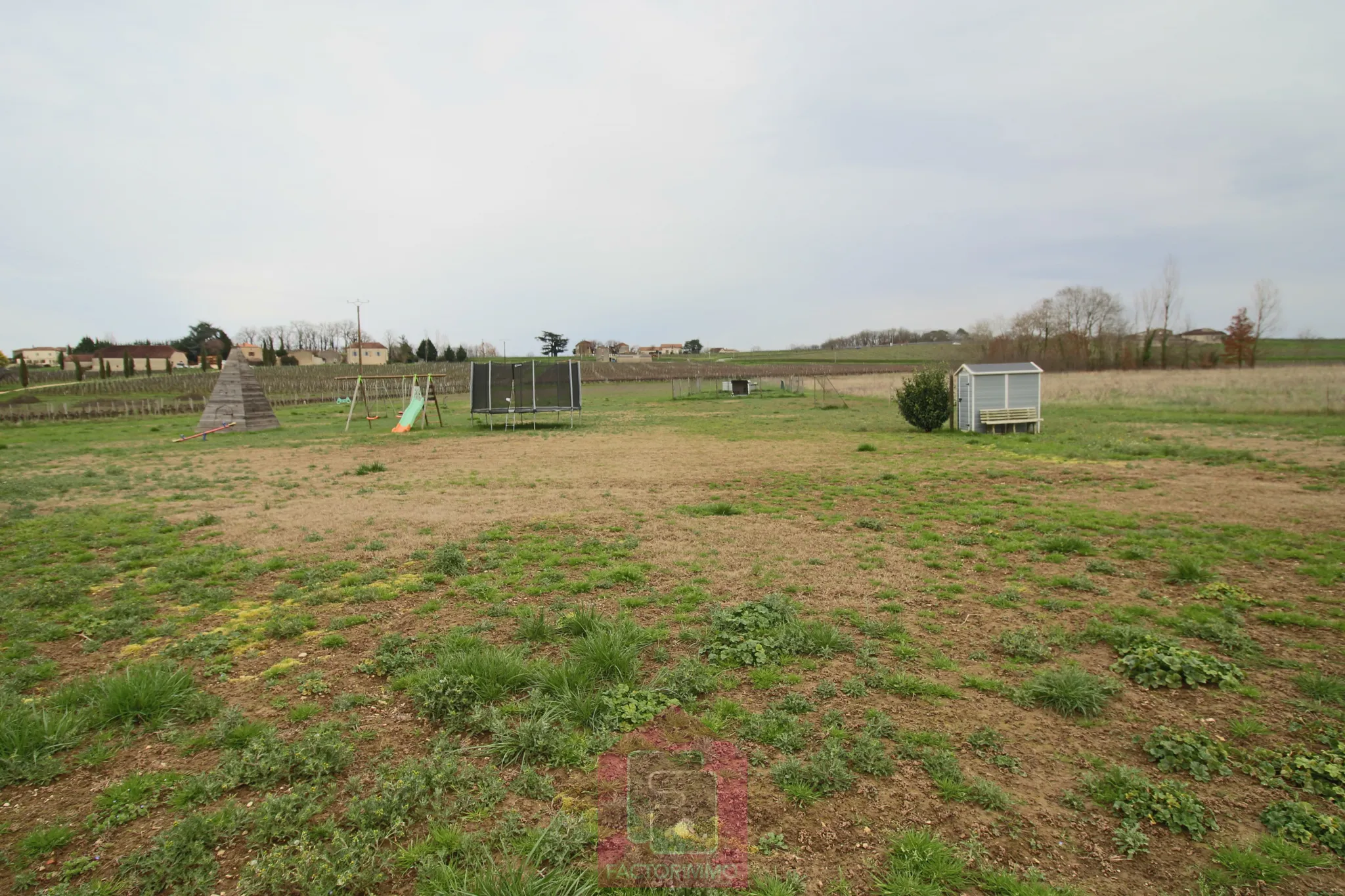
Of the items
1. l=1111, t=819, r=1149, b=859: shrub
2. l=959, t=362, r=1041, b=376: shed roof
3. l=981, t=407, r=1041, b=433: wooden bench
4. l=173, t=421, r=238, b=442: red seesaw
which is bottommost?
l=1111, t=819, r=1149, b=859: shrub

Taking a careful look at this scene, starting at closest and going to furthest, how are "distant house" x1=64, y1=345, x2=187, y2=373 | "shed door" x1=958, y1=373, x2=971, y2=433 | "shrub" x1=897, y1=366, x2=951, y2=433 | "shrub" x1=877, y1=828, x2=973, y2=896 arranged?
"shrub" x1=877, y1=828, x2=973, y2=896
"shed door" x1=958, y1=373, x2=971, y2=433
"shrub" x1=897, y1=366, x2=951, y2=433
"distant house" x1=64, y1=345, x2=187, y2=373

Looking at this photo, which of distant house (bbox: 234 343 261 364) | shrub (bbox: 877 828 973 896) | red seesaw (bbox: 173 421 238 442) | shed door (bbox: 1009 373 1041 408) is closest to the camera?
shrub (bbox: 877 828 973 896)

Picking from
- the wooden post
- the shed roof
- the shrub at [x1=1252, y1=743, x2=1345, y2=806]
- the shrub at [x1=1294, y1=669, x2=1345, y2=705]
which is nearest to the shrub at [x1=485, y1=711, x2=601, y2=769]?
the shrub at [x1=1252, y1=743, x2=1345, y2=806]

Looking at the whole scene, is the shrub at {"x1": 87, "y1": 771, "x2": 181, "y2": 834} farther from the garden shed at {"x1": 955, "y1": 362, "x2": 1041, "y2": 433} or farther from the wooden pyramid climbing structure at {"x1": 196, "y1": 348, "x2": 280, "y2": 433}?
the wooden pyramid climbing structure at {"x1": 196, "y1": 348, "x2": 280, "y2": 433}

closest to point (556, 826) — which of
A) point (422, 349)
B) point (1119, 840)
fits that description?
point (1119, 840)

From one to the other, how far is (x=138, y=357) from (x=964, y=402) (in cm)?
10997

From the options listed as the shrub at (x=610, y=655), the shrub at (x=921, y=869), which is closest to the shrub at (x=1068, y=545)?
the shrub at (x=610, y=655)

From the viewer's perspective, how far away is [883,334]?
13162 centimetres

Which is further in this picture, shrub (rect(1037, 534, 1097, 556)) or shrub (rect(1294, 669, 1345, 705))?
shrub (rect(1037, 534, 1097, 556))

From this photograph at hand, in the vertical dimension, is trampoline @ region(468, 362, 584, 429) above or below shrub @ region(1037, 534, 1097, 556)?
above

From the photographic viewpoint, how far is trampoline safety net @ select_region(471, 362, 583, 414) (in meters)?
22.5

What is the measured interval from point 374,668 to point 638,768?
2.14 m

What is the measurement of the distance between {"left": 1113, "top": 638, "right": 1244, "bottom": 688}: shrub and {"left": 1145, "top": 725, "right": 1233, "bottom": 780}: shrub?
2.13ft

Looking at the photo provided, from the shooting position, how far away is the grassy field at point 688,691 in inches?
99.1
